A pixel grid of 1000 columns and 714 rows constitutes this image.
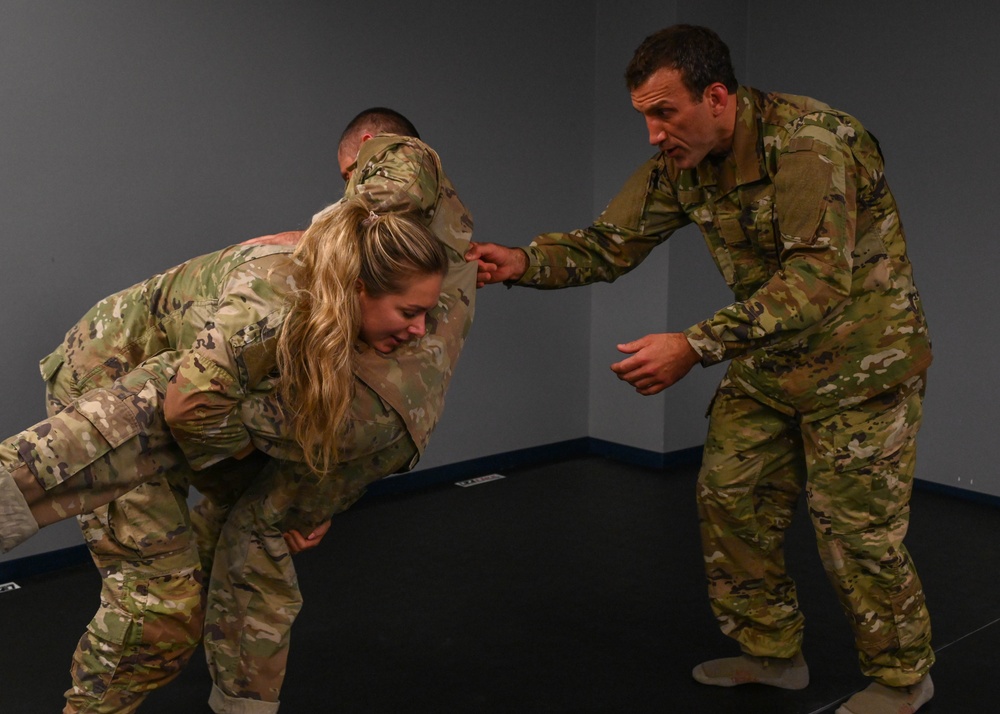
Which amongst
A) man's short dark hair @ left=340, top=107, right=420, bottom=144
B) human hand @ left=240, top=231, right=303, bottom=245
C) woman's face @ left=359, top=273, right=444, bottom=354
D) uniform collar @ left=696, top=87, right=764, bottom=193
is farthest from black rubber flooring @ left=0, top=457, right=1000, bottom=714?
man's short dark hair @ left=340, top=107, right=420, bottom=144

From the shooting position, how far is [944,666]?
285 cm

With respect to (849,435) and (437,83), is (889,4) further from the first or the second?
(849,435)

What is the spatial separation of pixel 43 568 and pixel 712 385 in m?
3.16

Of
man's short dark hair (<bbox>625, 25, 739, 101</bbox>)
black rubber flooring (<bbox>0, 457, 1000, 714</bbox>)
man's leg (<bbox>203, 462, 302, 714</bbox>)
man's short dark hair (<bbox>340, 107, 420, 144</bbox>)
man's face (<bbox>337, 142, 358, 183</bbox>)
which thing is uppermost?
man's short dark hair (<bbox>625, 25, 739, 101</bbox>)

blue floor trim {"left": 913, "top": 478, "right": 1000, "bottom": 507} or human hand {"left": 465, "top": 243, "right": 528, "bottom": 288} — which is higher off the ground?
human hand {"left": 465, "top": 243, "right": 528, "bottom": 288}

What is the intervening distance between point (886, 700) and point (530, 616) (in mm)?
1061

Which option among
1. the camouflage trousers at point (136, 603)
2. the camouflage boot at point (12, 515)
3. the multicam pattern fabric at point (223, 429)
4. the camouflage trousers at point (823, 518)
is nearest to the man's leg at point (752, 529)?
the camouflage trousers at point (823, 518)

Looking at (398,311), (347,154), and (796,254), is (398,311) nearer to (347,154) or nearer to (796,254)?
(796,254)

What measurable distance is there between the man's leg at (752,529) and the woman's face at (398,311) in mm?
959

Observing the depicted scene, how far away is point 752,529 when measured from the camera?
8.71ft

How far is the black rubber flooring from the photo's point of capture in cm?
268

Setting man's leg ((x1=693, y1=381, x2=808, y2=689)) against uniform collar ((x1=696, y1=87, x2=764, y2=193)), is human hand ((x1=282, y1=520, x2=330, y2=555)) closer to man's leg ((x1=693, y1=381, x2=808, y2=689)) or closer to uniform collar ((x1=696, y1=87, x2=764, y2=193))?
man's leg ((x1=693, y1=381, x2=808, y2=689))

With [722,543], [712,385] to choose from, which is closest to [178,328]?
[722,543]

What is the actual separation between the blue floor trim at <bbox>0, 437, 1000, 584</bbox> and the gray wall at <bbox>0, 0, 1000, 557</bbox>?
0.05 metres
